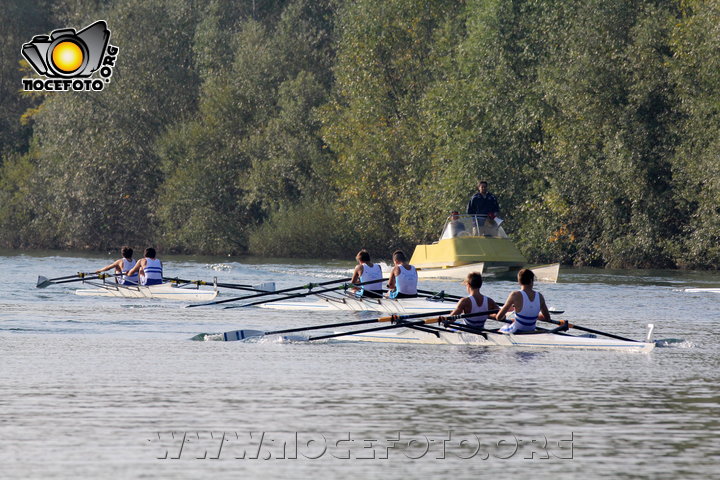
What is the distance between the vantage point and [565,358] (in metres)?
17.8

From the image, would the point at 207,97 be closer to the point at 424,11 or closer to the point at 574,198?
the point at 424,11

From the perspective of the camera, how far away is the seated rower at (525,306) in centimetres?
1836

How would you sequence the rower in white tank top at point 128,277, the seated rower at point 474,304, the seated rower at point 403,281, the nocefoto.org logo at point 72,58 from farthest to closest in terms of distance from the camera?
the nocefoto.org logo at point 72,58 → the rower in white tank top at point 128,277 → the seated rower at point 403,281 → the seated rower at point 474,304

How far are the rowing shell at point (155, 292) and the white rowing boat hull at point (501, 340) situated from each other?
9.15 meters

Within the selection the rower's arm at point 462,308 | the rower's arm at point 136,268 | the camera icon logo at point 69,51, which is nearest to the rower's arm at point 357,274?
the rower's arm at point 462,308

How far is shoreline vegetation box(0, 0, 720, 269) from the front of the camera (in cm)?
4212

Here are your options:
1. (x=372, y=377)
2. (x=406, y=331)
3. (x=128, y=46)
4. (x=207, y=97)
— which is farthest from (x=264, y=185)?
(x=372, y=377)

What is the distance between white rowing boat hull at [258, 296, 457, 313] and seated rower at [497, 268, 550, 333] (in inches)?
193

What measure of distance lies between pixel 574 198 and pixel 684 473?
3459 cm

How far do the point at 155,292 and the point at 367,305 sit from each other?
6.77m

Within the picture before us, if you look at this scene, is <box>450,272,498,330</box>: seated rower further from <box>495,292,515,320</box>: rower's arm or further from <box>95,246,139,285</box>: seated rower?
<box>95,246,139,285</box>: seated rower

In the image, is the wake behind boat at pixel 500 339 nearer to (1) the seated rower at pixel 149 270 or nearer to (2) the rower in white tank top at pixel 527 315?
(2) the rower in white tank top at pixel 527 315

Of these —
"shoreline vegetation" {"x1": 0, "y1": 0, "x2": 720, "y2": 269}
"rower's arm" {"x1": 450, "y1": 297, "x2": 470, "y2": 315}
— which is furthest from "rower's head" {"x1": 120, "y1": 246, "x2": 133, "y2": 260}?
"shoreline vegetation" {"x1": 0, "y1": 0, "x2": 720, "y2": 269}

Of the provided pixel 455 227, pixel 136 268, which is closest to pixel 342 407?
pixel 136 268
